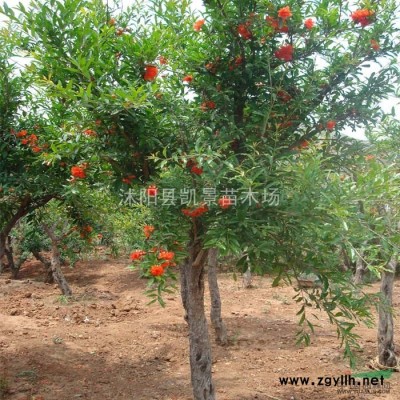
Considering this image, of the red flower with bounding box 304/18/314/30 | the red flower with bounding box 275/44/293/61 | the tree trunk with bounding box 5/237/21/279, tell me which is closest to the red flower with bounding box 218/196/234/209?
the red flower with bounding box 275/44/293/61

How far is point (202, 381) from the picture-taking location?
4.33 meters

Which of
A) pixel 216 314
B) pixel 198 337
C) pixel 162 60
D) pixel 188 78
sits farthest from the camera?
pixel 216 314

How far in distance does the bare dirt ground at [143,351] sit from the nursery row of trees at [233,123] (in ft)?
8.89

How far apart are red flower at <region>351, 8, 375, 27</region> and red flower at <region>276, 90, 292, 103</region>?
707 millimetres

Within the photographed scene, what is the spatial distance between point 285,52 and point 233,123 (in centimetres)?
63

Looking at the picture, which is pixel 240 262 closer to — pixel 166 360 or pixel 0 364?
pixel 166 360

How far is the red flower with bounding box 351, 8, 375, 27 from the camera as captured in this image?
3.22 m

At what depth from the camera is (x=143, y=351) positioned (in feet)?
24.0

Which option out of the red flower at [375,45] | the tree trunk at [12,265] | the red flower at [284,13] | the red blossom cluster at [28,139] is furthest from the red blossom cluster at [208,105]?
the tree trunk at [12,265]

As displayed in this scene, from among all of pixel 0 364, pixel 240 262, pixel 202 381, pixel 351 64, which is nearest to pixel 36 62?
pixel 240 262

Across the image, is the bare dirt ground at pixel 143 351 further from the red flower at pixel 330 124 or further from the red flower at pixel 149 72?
the red flower at pixel 149 72

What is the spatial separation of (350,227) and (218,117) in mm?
1293

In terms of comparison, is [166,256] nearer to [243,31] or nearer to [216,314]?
[243,31]

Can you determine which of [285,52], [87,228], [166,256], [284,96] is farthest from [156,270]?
[87,228]
